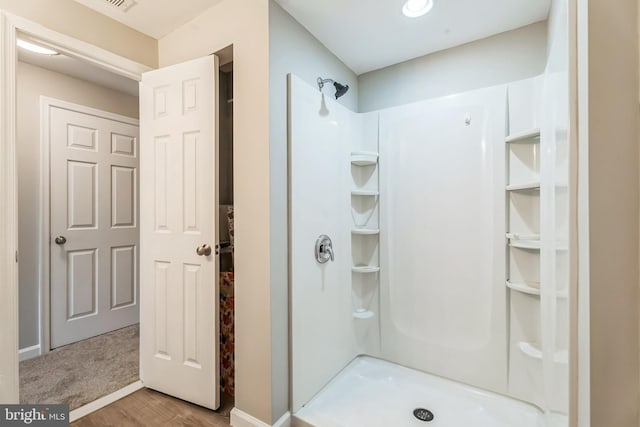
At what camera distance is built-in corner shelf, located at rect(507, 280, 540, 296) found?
1.53 metres

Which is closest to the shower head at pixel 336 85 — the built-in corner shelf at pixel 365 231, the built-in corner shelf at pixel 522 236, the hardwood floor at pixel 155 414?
the built-in corner shelf at pixel 365 231

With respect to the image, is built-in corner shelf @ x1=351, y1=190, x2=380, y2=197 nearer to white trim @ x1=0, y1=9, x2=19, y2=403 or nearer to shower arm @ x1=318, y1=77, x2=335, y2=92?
shower arm @ x1=318, y1=77, x2=335, y2=92

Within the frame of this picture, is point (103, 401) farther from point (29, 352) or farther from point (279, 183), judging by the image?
point (279, 183)

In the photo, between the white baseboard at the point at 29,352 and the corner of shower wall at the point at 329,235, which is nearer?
the corner of shower wall at the point at 329,235

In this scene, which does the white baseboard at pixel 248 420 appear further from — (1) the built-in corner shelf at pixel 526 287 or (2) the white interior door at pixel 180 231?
(1) the built-in corner shelf at pixel 526 287

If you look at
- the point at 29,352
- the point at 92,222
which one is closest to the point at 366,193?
the point at 92,222

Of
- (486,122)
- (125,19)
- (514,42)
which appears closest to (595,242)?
(486,122)

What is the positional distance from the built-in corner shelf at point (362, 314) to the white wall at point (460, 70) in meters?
1.60

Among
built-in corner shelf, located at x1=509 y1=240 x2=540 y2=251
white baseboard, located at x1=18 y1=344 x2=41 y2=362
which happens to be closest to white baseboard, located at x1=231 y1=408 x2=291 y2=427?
built-in corner shelf, located at x1=509 y1=240 x2=540 y2=251

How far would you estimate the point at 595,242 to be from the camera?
0.69 metres

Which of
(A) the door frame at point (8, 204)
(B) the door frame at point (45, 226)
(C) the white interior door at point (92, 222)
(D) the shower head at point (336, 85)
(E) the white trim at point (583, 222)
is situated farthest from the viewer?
(C) the white interior door at point (92, 222)

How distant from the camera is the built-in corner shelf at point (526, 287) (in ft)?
5.01

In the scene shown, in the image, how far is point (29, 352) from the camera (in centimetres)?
221

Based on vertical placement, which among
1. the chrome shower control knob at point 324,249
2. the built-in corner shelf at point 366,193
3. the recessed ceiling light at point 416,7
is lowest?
the chrome shower control knob at point 324,249
